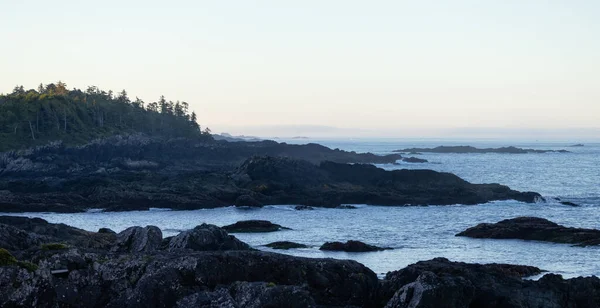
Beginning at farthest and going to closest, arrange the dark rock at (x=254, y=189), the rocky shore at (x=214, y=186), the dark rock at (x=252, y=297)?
1. the rocky shore at (x=214, y=186)
2. the dark rock at (x=254, y=189)
3. the dark rock at (x=252, y=297)

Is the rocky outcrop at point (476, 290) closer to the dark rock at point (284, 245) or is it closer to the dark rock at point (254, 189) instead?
the dark rock at point (284, 245)

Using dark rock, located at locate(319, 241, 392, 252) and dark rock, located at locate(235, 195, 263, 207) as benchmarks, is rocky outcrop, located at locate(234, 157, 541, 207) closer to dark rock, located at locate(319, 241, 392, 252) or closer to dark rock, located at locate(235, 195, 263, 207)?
dark rock, located at locate(235, 195, 263, 207)

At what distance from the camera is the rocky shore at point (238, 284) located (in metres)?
20.5

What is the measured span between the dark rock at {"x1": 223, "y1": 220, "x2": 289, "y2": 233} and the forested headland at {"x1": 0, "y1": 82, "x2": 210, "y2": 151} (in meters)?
64.7

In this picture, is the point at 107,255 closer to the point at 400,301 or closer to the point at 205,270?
the point at 205,270

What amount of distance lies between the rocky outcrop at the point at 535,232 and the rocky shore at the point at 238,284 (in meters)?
27.1

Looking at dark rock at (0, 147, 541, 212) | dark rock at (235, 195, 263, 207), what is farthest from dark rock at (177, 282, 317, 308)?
dark rock at (235, 195, 263, 207)

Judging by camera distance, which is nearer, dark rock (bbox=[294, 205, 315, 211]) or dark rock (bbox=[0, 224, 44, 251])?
dark rock (bbox=[0, 224, 44, 251])

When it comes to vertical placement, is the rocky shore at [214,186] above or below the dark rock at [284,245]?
above

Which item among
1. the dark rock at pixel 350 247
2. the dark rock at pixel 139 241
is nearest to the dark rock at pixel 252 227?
the dark rock at pixel 350 247

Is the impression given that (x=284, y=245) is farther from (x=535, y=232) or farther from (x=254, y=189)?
(x=254, y=189)

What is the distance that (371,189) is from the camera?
278 ft

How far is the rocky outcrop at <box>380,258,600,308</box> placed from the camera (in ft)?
66.1

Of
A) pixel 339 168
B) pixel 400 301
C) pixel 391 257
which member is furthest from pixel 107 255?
pixel 339 168
